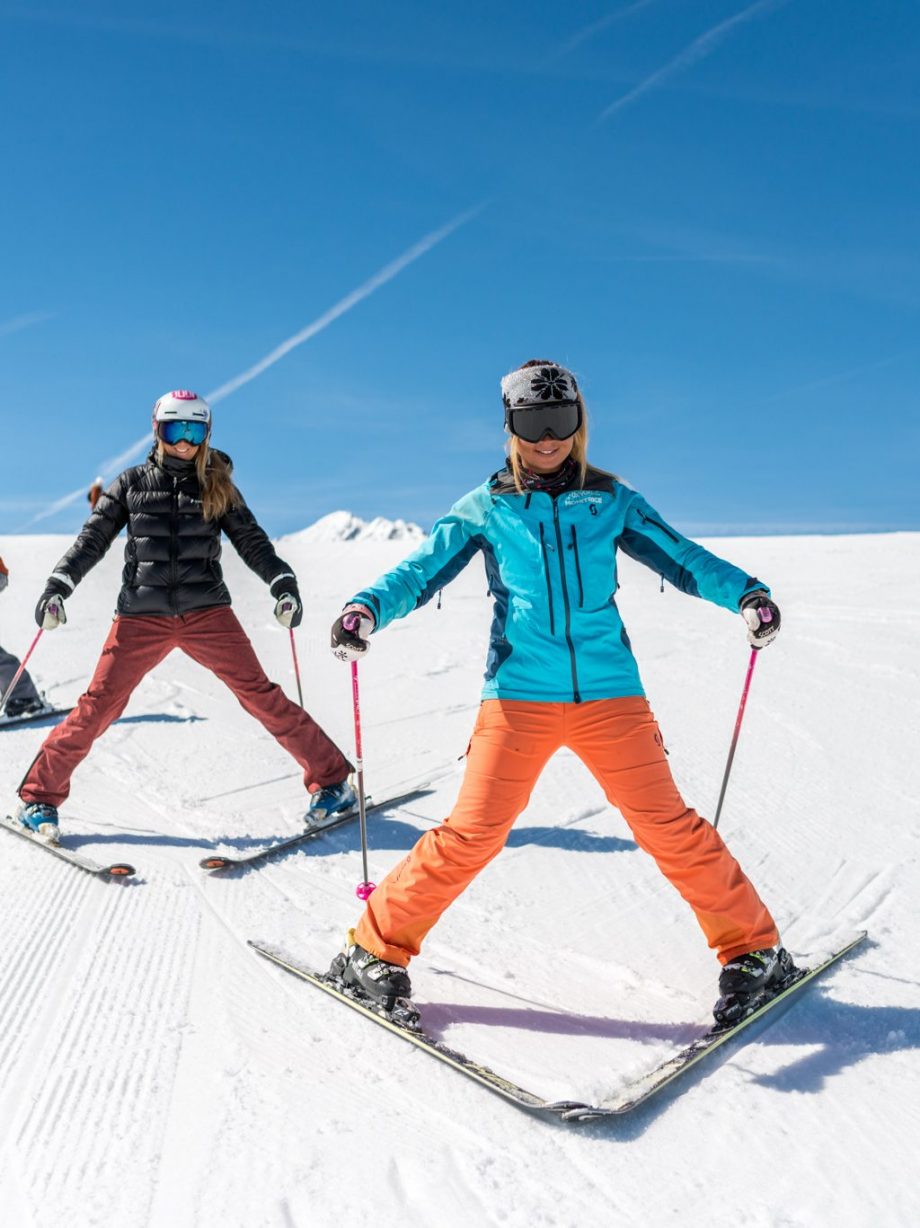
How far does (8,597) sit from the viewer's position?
1662 centimetres

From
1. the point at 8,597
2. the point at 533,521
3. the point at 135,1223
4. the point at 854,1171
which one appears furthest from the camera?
the point at 8,597

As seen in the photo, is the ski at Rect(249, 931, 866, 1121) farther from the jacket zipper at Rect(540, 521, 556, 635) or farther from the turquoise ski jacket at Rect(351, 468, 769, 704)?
the jacket zipper at Rect(540, 521, 556, 635)

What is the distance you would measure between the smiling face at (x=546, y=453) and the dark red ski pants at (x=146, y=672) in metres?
2.31

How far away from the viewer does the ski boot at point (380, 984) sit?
315 centimetres

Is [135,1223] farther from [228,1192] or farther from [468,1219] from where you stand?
[468,1219]

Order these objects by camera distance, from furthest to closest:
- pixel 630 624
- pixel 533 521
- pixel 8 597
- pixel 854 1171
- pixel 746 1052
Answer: pixel 8 597 < pixel 630 624 < pixel 533 521 < pixel 746 1052 < pixel 854 1171

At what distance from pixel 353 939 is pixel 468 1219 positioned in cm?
122

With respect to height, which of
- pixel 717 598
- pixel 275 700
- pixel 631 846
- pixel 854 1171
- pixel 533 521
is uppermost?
pixel 533 521

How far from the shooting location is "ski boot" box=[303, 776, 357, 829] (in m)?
5.30

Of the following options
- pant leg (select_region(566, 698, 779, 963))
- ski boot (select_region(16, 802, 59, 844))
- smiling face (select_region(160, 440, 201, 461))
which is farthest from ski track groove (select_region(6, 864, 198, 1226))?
smiling face (select_region(160, 440, 201, 461))

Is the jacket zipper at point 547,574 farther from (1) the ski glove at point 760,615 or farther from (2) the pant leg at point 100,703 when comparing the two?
(2) the pant leg at point 100,703

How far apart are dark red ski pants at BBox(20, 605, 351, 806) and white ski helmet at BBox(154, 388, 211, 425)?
1021 millimetres

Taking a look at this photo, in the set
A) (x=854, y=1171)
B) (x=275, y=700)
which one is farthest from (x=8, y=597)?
(x=854, y=1171)

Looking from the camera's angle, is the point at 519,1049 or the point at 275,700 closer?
the point at 519,1049
